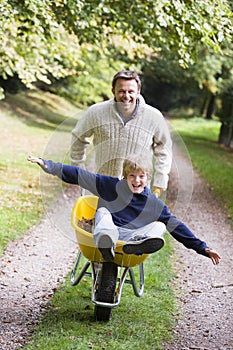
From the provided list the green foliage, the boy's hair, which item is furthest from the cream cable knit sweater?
the green foliage

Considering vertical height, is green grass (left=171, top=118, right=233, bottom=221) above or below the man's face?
below

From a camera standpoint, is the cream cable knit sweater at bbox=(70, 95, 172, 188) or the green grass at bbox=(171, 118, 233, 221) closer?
the cream cable knit sweater at bbox=(70, 95, 172, 188)

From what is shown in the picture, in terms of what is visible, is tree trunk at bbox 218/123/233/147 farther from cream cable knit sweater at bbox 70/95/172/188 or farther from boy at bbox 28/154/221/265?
boy at bbox 28/154/221/265

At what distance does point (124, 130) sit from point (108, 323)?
1708mm

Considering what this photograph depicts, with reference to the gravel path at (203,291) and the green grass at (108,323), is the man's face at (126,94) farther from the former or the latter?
the green grass at (108,323)

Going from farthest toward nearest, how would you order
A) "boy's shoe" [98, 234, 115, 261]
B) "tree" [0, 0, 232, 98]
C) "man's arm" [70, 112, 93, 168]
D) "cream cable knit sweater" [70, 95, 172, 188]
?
1. "tree" [0, 0, 232, 98]
2. "man's arm" [70, 112, 93, 168]
3. "cream cable knit sweater" [70, 95, 172, 188]
4. "boy's shoe" [98, 234, 115, 261]

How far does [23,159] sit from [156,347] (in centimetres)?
1052

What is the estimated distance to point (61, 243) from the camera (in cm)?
859

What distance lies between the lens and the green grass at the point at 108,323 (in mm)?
4770

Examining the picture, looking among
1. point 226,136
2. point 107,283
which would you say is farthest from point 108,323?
point 226,136

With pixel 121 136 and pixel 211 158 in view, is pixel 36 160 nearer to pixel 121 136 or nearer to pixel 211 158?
pixel 121 136

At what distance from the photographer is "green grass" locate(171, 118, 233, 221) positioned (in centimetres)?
1453

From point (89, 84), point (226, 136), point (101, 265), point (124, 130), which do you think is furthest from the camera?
point (226, 136)

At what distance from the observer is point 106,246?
4.75 m
